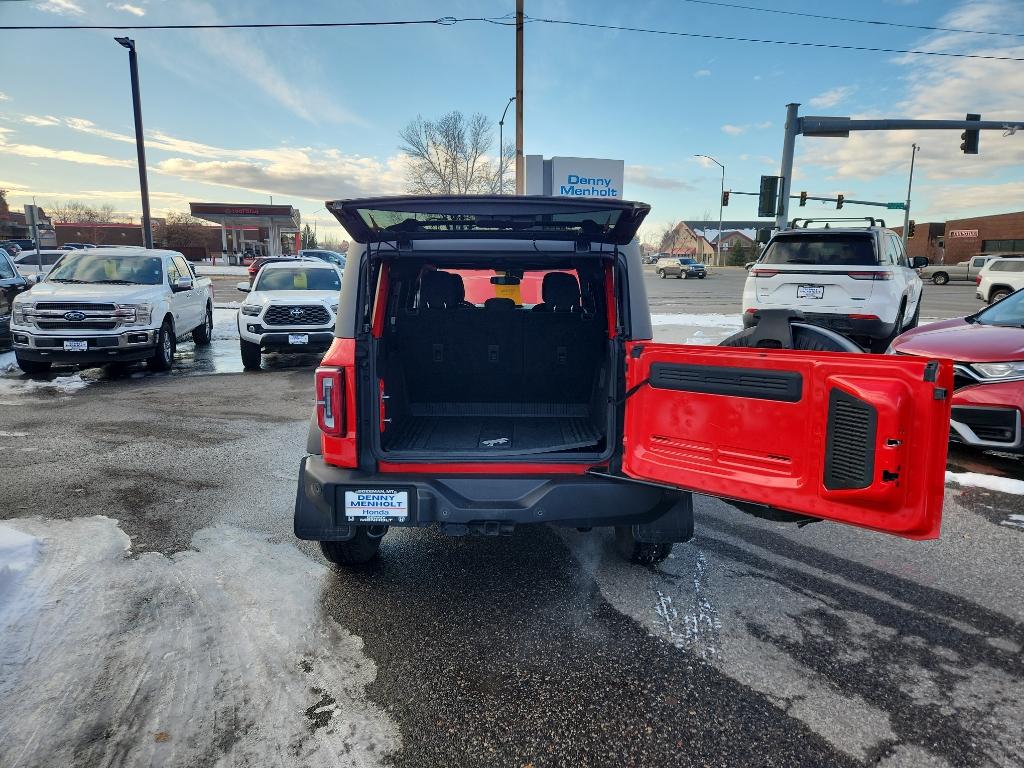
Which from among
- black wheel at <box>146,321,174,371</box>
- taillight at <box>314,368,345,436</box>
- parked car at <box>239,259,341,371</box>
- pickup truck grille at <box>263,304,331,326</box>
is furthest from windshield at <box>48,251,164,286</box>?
taillight at <box>314,368,345,436</box>

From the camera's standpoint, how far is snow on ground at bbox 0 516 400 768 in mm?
2223

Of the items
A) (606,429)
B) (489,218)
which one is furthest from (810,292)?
(489,218)

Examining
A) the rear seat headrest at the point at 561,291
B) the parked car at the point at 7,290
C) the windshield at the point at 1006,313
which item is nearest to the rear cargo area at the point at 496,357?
Result: the rear seat headrest at the point at 561,291

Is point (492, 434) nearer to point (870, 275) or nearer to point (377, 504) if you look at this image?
point (377, 504)

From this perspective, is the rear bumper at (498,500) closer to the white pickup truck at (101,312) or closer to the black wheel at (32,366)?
the white pickup truck at (101,312)

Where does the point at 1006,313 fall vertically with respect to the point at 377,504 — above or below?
above

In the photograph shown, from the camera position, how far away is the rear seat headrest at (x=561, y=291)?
4.36 m

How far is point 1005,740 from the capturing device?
224 centimetres

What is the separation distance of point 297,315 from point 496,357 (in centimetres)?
713

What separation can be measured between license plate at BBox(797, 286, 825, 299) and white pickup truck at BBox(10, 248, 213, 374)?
9884 millimetres

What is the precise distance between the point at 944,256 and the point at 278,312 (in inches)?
2767

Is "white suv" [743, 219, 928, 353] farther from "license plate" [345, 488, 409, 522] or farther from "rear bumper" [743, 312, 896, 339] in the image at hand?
"license plate" [345, 488, 409, 522]

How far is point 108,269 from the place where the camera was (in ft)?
33.7

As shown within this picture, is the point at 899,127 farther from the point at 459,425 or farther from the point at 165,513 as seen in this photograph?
the point at 165,513
